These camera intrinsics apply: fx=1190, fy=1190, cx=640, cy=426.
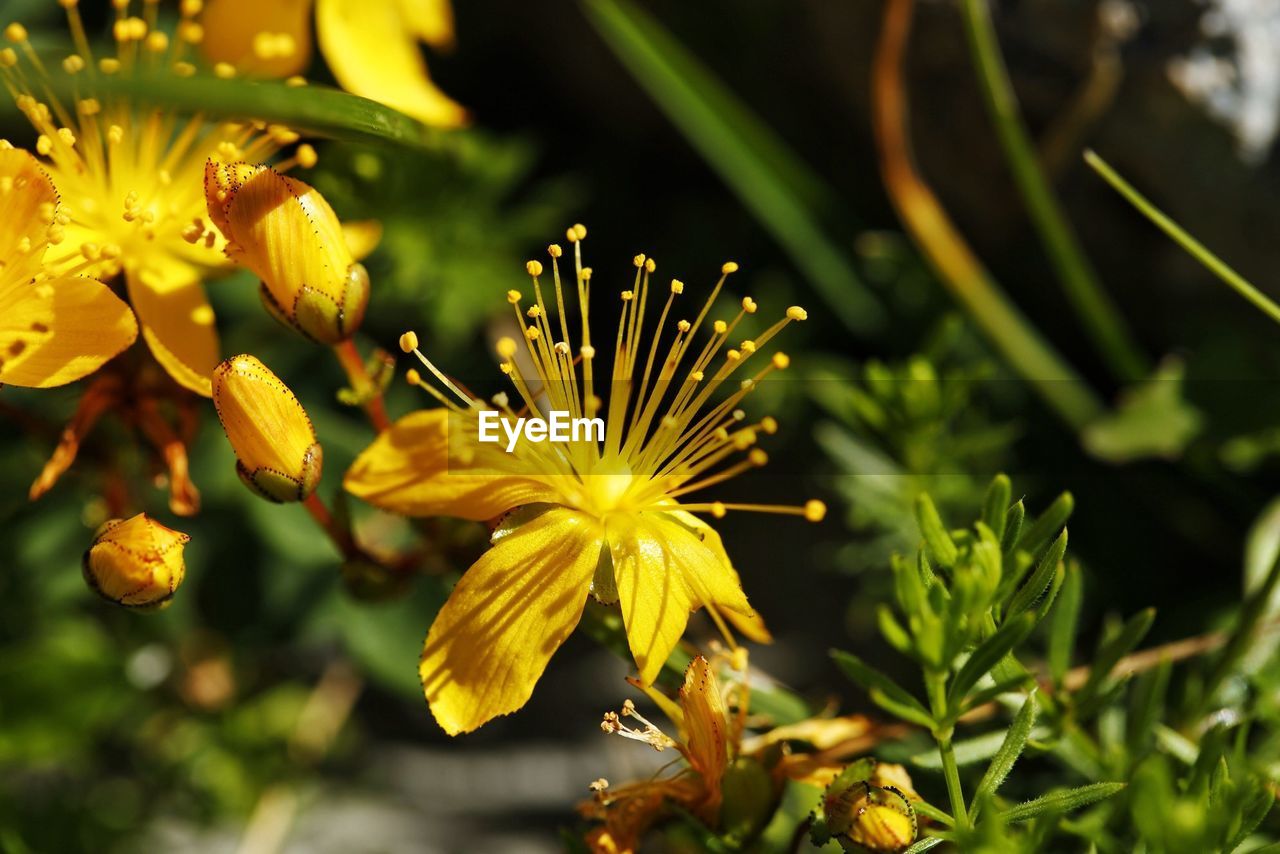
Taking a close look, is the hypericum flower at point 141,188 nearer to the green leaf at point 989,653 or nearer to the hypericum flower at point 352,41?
the hypericum flower at point 352,41

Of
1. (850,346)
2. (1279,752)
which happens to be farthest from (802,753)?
(850,346)

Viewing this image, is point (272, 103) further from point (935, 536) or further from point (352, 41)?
point (352, 41)

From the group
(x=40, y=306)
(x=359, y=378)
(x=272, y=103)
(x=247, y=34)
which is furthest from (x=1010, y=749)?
(x=247, y=34)

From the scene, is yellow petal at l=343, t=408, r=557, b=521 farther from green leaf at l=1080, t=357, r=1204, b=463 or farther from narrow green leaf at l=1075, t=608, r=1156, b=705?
green leaf at l=1080, t=357, r=1204, b=463

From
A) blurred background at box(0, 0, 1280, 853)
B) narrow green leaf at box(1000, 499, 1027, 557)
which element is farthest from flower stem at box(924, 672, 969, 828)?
blurred background at box(0, 0, 1280, 853)

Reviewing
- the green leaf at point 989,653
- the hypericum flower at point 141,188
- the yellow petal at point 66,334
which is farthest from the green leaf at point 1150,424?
the yellow petal at point 66,334

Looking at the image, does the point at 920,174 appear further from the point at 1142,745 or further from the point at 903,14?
the point at 1142,745
